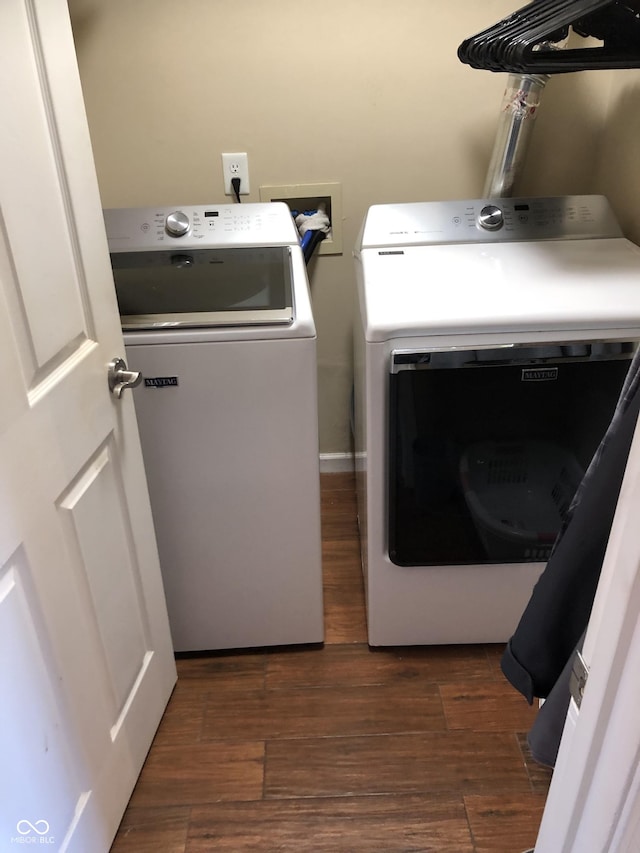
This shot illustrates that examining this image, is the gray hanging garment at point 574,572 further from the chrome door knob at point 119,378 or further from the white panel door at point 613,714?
the chrome door knob at point 119,378

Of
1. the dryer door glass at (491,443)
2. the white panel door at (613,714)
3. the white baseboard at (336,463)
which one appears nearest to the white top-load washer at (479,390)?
the dryer door glass at (491,443)

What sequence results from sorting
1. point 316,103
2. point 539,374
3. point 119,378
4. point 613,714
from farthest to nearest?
point 316,103, point 539,374, point 119,378, point 613,714

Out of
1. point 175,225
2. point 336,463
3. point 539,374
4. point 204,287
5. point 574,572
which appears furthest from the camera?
point 336,463

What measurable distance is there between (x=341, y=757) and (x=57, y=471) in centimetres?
90

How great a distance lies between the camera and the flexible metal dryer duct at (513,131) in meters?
1.64

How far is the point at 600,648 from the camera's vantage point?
595 millimetres

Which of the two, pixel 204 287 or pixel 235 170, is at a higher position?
pixel 235 170

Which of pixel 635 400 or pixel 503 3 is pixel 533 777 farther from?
pixel 503 3

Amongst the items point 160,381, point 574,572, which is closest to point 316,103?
point 160,381

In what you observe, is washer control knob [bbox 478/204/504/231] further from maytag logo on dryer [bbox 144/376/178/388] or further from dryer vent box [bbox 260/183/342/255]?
maytag logo on dryer [bbox 144/376/178/388]

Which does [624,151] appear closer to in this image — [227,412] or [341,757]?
[227,412]

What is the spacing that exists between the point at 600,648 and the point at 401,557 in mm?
893

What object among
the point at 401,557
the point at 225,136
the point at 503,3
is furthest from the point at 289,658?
the point at 503,3

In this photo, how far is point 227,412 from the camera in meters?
1.34
